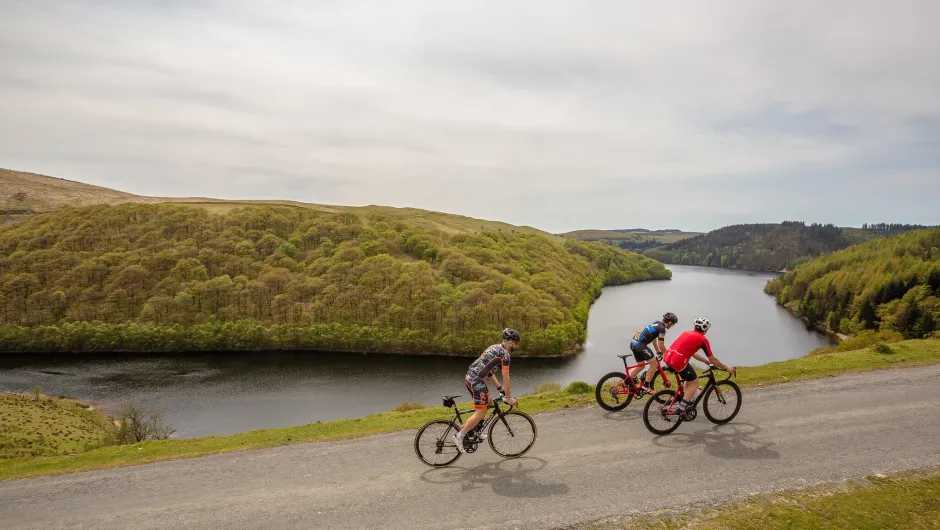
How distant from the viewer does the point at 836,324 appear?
102 m

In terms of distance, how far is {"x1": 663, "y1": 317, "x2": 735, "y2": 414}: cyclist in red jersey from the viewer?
11.7 m

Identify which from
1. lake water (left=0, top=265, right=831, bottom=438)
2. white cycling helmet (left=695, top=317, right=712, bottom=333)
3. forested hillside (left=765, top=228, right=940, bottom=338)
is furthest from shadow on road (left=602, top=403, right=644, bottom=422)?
forested hillside (left=765, top=228, right=940, bottom=338)

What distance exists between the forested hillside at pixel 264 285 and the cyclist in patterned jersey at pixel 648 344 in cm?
7390

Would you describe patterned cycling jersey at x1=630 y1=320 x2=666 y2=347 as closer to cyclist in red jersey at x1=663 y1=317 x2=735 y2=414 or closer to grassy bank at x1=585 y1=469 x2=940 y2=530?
cyclist in red jersey at x1=663 y1=317 x2=735 y2=414

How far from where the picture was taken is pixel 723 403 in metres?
12.7

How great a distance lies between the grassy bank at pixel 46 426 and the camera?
3356 cm

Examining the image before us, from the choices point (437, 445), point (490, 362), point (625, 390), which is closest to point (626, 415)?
point (625, 390)

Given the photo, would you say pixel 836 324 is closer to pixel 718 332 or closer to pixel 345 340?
pixel 718 332

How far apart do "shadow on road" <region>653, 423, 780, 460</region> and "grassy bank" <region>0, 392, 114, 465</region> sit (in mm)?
33692

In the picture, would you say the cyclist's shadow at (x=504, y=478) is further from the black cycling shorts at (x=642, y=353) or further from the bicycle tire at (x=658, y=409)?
the black cycling shorts at (x=642, y=353)

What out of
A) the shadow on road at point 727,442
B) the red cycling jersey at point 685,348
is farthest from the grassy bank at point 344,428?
the red cycling jersey at point 685,348

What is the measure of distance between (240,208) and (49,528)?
165312 millimetres

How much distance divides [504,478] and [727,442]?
19.9 ft

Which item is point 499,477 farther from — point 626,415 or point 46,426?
point 46,426
